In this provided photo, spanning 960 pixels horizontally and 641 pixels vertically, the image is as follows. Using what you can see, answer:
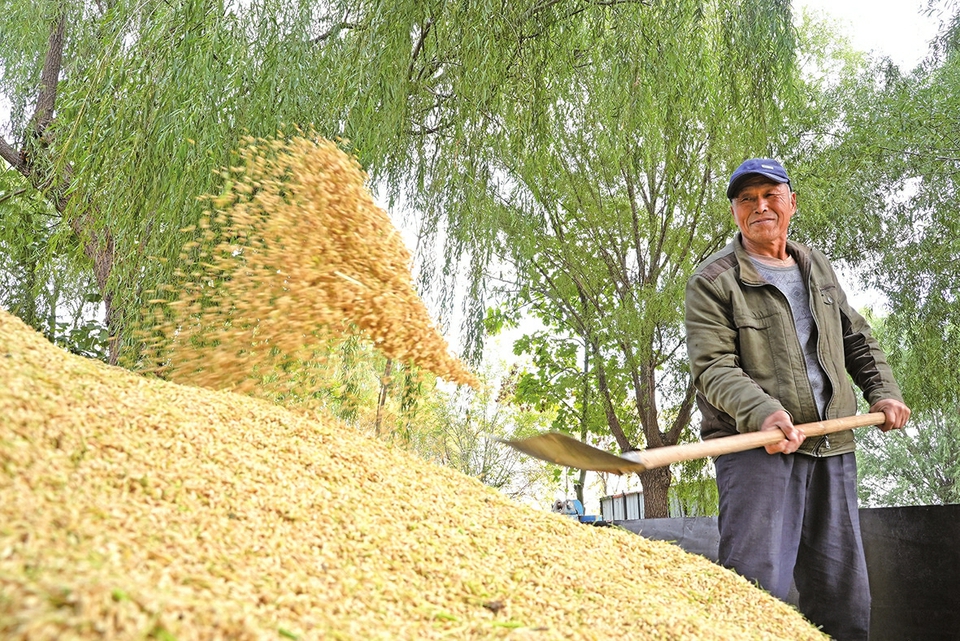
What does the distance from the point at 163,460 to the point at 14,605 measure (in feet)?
2.16

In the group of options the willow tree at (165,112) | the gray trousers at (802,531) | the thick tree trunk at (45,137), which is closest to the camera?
the gray trousers at (802,531)

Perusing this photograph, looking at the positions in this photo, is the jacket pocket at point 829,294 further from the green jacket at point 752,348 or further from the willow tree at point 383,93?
the willow tree at point 383,93

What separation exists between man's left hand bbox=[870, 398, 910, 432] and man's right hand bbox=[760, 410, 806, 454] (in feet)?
1.61

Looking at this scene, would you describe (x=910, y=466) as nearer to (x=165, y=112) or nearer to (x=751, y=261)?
(x=751, y=261)

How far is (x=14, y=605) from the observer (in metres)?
0.84

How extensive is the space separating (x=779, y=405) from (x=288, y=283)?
1.49 m

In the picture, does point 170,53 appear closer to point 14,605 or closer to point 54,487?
point 54,487

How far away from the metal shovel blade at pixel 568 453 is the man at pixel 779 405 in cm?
40

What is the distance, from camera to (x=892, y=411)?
2.29 m

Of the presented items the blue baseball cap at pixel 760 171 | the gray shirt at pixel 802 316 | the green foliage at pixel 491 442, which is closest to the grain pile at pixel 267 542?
the gray shirt at pixel 802 316

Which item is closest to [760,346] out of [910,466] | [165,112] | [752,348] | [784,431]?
[752,348]

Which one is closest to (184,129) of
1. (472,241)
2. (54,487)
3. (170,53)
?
(170,53)

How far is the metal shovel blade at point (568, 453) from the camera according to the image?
1876mm

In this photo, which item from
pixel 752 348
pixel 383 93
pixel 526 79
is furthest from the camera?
pixel 526 79
